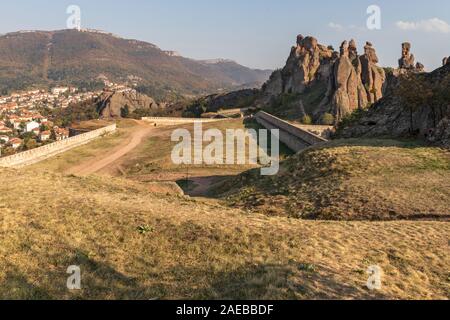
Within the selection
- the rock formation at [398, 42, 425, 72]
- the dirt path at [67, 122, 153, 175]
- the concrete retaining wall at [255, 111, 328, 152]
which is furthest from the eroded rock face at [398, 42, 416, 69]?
the dirt path at [67, 122, 153, 175]

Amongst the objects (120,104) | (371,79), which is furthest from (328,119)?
(120,104)

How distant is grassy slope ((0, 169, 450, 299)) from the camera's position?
10930 millimetres

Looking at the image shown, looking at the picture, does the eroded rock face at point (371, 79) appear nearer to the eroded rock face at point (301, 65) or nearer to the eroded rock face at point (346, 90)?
the eroded rock face at point (346, 90)

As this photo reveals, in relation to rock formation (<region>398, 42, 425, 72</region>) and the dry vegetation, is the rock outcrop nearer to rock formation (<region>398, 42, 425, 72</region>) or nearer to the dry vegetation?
rock formation (<region>398, 42, 425, 72</region>)

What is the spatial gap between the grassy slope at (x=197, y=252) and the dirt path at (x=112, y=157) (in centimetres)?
2662

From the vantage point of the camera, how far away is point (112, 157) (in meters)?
54.7

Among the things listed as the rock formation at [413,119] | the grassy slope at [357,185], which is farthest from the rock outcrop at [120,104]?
the grassy slope at [357,185]

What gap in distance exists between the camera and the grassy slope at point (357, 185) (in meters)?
21.3

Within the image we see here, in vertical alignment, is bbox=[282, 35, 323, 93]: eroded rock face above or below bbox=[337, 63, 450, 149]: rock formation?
above

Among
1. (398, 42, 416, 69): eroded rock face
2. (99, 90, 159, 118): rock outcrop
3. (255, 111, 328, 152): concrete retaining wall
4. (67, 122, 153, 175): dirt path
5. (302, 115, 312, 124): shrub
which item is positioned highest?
(398, 42, 416, 69): eroded rock face

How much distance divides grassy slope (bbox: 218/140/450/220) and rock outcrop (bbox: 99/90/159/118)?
135697mm

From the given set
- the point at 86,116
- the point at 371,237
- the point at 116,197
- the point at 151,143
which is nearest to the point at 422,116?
the point at 371,237
